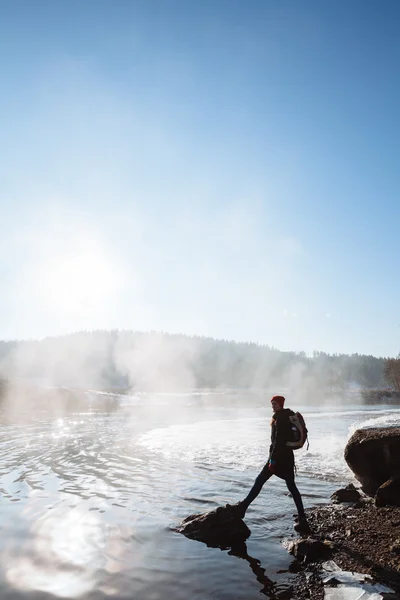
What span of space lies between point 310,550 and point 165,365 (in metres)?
135

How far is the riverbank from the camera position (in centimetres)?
503

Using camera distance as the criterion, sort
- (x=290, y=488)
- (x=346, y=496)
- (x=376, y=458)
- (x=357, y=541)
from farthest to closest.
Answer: (x=376, y=458)
(x=346, y=496)
(x=290, y=488)
(x=357, y=541)

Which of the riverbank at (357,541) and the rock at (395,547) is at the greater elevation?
the rock at (395,547)

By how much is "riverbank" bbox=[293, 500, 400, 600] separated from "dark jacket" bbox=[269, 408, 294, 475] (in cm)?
122

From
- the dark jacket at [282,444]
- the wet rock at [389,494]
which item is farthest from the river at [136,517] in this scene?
the wet rock at [389,494]

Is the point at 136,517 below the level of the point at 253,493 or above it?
below

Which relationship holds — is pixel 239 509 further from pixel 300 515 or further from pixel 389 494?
pixel 389 494

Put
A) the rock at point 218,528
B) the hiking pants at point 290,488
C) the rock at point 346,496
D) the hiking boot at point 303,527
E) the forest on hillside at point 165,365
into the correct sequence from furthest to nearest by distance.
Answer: the forest on hillside at point 165,365 → the rock at point 346,496 → the hiking pants at point 290,488 → the hiking boot at point 303,527 → the rock at point 218,528

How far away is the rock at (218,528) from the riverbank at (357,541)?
138 centimetres

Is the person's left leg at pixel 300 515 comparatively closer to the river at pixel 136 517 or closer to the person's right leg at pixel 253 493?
the river at pixel 136 517

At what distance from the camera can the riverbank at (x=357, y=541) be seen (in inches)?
198

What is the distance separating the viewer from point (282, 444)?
7301mm

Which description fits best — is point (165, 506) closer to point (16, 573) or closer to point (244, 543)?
point (244, 543)

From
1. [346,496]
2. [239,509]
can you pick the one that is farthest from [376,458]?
[239,509]
